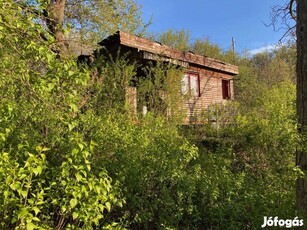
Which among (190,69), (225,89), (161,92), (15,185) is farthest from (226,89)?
(15,185)

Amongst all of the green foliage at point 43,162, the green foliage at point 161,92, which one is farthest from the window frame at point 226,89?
the green foliage at point 43,162

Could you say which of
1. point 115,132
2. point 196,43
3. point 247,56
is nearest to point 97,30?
point 115,132

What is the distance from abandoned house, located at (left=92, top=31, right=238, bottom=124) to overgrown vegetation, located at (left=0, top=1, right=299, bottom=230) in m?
3.79

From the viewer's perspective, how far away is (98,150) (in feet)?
14.7

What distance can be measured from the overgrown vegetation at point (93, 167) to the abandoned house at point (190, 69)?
3.79m

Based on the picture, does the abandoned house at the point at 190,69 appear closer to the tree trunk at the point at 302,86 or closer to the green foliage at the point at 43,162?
the tree trunk at the point at 302,86

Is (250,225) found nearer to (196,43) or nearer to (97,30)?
(97,30)

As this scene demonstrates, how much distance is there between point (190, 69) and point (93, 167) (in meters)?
12.3

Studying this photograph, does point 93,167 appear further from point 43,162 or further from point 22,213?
point 22,213

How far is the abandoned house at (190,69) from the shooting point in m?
10.8

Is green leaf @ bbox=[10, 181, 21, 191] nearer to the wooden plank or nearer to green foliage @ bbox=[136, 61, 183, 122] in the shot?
green foliage @ bbox=[136, 61, 183, 122]

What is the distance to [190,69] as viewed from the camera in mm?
15406

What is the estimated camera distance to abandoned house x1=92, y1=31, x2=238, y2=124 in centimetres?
1080

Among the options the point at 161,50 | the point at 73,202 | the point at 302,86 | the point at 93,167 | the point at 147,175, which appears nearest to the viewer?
the point at 73,202
